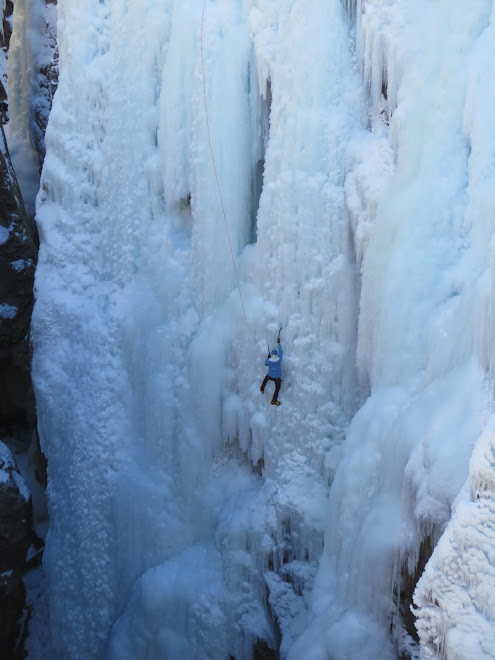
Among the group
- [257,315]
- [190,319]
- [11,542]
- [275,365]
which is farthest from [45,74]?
[11,542]

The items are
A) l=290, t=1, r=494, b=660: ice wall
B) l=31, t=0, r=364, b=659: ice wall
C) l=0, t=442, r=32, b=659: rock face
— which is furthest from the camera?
l=0, t=442, r=32, b=659: rock face

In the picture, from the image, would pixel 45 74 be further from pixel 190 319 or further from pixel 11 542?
pixel 11 542

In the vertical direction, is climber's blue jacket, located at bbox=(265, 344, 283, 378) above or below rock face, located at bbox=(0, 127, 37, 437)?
below

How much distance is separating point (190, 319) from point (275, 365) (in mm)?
1198

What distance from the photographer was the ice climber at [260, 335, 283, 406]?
19.7 feet

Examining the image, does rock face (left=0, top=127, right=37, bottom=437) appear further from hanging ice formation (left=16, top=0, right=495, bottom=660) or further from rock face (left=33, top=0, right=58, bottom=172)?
rock face (left=33, top=0, right=58, bottom=172)

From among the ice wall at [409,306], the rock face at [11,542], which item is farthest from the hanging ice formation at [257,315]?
the rock face at [11,542]

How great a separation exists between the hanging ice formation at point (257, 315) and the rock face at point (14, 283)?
43 cm

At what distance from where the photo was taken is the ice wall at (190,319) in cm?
588

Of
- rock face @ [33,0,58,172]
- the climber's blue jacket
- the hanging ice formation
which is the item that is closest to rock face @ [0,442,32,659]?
the hanging ice formation

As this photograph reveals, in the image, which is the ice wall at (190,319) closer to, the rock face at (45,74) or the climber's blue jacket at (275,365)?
the climber's blue jacket at (275,365)

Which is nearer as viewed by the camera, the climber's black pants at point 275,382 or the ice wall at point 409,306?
the ice wall at point 409,306

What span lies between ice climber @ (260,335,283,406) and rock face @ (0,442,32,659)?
279cm

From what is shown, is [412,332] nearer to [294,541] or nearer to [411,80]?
[411,80]
